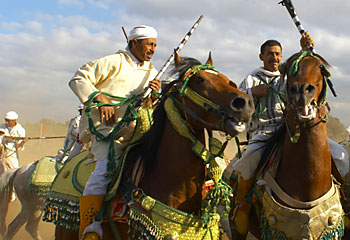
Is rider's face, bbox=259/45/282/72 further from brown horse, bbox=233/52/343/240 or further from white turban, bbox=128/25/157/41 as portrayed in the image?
white turban, bbox=128/25/157/41

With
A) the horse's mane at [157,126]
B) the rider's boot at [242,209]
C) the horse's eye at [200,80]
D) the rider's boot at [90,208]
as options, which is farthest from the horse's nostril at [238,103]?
the rider's boot at [242,209]

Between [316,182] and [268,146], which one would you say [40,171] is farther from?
[316,182]

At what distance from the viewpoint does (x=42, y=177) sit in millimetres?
9531

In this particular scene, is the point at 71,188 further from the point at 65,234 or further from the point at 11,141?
the point at 11,141

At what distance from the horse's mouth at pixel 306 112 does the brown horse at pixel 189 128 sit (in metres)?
0.75

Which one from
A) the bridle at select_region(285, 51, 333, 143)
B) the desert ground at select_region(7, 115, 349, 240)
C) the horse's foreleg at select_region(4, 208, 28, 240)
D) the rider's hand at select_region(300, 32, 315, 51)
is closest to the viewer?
the bridle at select_region(285, 51, 333, 143)

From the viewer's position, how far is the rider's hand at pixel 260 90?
554cm

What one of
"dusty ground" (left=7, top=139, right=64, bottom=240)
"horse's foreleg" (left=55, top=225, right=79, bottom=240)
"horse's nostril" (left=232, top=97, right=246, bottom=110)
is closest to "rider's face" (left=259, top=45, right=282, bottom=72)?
"horse's nostril" (left=232, top=97, right=246, bottom=110)

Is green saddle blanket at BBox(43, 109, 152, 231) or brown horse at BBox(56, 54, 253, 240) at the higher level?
brown horse at BBox(56, 54, 253, 240)

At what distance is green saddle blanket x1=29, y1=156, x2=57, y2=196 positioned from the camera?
9440mm

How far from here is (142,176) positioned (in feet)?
13.1

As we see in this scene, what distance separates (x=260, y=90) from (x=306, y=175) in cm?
151

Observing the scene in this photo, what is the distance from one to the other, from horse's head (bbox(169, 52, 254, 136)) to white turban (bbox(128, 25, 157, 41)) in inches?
37.6

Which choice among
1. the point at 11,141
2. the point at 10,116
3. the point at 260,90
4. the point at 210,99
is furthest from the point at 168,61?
the point at 10,116
